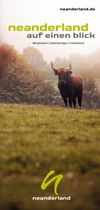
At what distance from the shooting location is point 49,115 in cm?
1719

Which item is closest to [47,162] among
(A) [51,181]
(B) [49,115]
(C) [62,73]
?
(A) [51,181]

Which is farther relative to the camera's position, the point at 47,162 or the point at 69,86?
the point at 69,86

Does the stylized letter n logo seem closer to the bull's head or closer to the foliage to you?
the bull's head

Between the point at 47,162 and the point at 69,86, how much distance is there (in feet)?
52.9

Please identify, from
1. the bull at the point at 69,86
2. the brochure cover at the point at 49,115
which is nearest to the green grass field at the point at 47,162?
the brochure cover at the point at 49,115

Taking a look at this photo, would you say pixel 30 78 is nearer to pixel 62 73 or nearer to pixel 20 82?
pixel 20 82

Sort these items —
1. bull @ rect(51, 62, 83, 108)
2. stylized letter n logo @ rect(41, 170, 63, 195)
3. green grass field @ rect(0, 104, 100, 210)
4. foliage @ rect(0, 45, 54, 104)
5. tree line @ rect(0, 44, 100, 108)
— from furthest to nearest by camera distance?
1. foliage @ rect(0, 45, 54, 104)
2. tree line @ rect(0, 44, 100, 108)
3. bull @ rect(51, 62, 83, 108)
4. stylized letter n logo @ rect(41, 170, 63, 195)
5. green grass field @ rect(0, 104, 100, 210)

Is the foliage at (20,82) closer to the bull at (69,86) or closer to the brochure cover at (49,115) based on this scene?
the brochure cover at (49,115)

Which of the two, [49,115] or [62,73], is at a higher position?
[62,73]

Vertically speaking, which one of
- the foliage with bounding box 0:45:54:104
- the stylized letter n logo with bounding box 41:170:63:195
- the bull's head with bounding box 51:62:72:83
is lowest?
the foliage with bounding box 0:45:54:104

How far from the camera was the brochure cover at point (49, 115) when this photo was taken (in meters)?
8.13

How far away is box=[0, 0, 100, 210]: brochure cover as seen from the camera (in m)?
8.13

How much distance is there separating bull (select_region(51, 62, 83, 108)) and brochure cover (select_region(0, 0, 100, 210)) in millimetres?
56

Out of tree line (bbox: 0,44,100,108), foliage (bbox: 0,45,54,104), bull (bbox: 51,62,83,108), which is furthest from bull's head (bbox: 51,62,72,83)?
foliage (bbox: 0,45,54,104)
